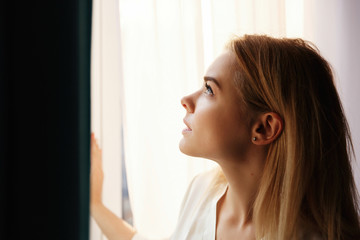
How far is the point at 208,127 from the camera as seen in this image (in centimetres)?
95

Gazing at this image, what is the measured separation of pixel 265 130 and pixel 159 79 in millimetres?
414

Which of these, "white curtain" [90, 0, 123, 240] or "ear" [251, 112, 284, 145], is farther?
"white curtain" [90, 0, 123, 240]

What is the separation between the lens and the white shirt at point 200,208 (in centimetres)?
106

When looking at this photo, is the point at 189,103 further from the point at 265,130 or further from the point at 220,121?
the point at 265,130

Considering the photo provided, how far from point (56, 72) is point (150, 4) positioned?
2.77 ft

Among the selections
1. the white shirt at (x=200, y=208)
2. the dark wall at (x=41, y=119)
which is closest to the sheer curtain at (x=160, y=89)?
the white shirt at (x=200, y=208)

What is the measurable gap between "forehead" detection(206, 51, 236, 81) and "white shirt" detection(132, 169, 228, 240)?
0.36 m

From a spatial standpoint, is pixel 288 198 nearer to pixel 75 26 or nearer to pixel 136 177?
pixel 136 177

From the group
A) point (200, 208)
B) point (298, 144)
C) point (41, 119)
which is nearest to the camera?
point (41, 119)

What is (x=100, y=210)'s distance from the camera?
107 centimetres

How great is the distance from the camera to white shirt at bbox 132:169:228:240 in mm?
1062

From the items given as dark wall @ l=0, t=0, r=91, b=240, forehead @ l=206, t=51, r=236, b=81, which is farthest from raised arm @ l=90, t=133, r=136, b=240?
dark wall @ l=0, t=0, r=91, b=240

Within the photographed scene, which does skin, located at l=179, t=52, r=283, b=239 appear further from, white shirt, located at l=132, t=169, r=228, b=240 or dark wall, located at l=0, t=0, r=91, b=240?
dark wall, located at l=0, t=0, r=91, b=240

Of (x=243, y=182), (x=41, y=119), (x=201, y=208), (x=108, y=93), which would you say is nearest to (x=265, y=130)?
(x=243, y=182)
